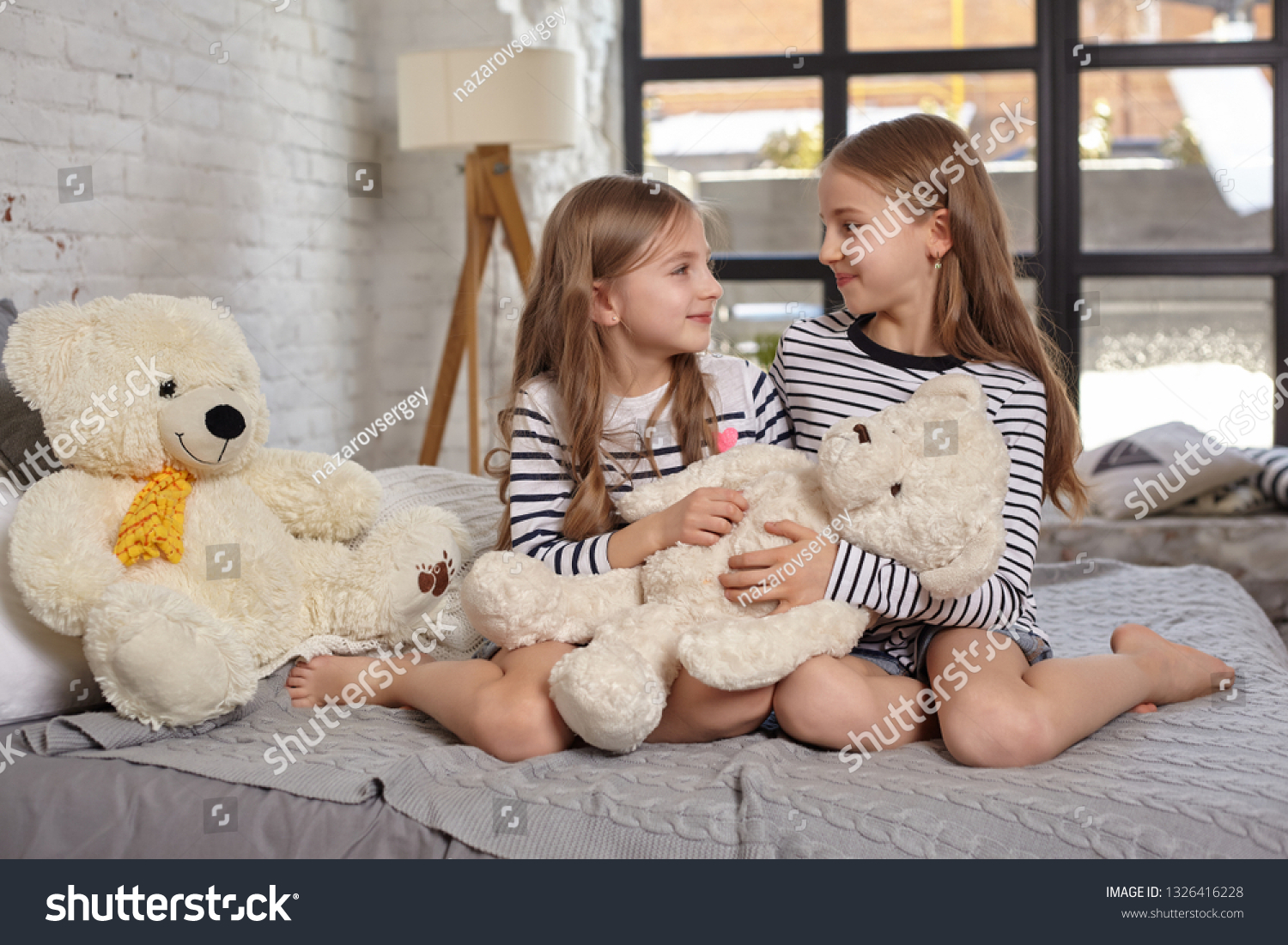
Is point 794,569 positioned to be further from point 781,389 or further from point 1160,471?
point 1160,471

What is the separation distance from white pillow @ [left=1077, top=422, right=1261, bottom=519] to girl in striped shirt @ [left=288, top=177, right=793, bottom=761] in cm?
144

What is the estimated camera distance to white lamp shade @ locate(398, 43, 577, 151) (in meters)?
2.68

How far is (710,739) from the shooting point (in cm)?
123

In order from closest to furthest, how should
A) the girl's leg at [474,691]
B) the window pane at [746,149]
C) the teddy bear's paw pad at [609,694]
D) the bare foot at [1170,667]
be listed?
the teddy bear's paw pad at [609,694]
the girl's leg at [474,691]
the bare foot at [1170,667]
the window pane at [746,149]

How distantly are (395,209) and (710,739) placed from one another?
7.48ft

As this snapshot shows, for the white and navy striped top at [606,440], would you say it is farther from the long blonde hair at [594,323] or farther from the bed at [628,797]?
the bed at [628,797]

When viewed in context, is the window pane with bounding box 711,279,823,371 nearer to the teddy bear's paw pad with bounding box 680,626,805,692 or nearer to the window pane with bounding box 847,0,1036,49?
the window pane with bounding box 847,0,1036,49

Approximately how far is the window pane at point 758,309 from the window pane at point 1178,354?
811 mm

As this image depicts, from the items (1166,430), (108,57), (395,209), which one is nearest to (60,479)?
(108,57)

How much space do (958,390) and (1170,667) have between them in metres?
0.44

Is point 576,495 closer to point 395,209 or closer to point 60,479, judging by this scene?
point 60,479

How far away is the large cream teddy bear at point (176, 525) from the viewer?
1.18 m

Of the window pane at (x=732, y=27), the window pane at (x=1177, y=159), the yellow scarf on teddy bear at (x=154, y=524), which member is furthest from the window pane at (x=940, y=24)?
the yellow scarf on teddy bear at (x=154, y=524)

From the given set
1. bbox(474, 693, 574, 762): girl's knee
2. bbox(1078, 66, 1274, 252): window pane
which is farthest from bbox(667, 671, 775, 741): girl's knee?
bbox(1078, 66, 1274, 252): window pane
